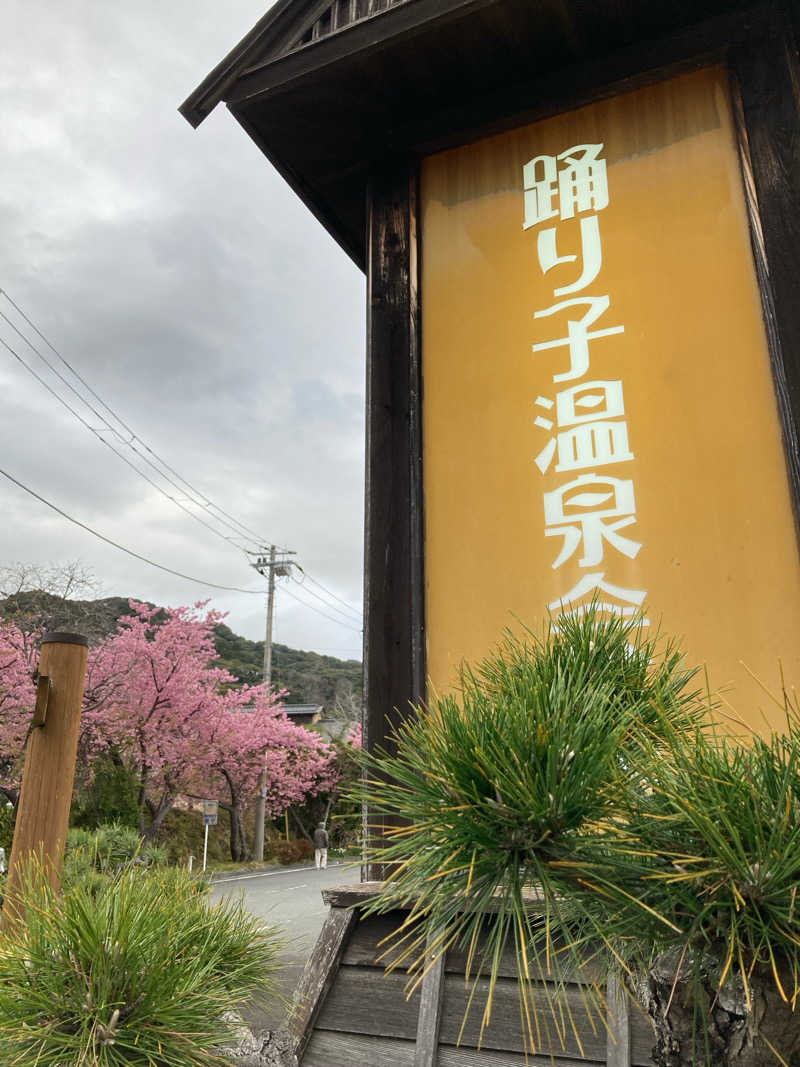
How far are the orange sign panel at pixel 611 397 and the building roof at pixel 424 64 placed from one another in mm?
159

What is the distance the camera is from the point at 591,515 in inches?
119

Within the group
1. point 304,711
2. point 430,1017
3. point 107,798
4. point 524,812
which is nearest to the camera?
point 524,812

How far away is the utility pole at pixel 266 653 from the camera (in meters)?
19.8

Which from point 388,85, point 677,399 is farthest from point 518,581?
point 388,85

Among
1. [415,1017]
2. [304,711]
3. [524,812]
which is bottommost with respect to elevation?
[415,1017]

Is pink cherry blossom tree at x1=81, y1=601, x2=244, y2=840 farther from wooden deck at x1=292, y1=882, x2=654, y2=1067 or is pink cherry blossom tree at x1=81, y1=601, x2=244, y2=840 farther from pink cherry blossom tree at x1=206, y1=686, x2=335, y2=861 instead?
wooden deck at x1=292, y1=882, x2=654, y2=1067

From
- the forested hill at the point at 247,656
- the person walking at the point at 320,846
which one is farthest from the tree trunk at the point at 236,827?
the forested hill at the point at 247,656

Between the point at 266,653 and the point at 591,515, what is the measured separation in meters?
19.8

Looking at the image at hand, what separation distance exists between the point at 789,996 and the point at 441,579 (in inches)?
91.6

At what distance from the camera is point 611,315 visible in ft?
10.5

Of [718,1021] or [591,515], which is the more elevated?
[591,515]

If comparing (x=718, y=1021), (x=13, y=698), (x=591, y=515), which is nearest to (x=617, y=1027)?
(x=718, y=1021)

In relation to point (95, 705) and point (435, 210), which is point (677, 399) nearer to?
point (435, 210)

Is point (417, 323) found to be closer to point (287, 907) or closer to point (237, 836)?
point (287, 907)
